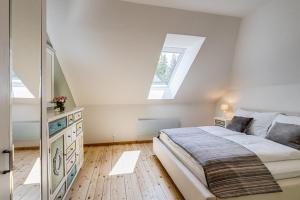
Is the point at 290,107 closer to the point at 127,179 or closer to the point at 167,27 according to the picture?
the point at 167,27

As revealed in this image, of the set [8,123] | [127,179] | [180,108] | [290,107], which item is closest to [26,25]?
[8,123]

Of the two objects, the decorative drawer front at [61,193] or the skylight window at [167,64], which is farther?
the skylight window at [167,64]

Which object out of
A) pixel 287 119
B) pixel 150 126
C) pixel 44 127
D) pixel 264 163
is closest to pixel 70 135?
pixel 44 127

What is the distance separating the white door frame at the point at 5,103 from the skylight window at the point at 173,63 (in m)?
2.57

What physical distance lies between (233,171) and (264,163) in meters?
0.47

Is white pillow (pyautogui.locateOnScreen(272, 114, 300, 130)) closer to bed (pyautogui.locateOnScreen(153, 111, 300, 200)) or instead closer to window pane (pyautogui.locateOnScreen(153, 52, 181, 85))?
bed (pyautogui.locateOnScreen(153, 111, 300, 200))

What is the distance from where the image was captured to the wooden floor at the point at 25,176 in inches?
43.3

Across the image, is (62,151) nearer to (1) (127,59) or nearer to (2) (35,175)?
(2) (35,175)

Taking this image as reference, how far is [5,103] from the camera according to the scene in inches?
38.2

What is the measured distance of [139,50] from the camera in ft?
10.5

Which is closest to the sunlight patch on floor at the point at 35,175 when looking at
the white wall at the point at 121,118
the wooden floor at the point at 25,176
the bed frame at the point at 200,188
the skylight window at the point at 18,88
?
the wooden floor at the point at 25,176

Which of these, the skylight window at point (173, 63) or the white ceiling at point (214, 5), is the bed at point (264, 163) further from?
the white ceiling at point (214, 5)

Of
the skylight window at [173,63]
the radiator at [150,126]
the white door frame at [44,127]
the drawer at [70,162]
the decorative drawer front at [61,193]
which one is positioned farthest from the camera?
→ the radiator at [150,126]

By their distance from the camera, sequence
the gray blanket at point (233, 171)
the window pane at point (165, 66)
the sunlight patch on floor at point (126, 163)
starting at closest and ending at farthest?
the gray blanket at point (233, 171), the sunlight patch on floor at point (126, 163), the window pane at point (165, 66)
